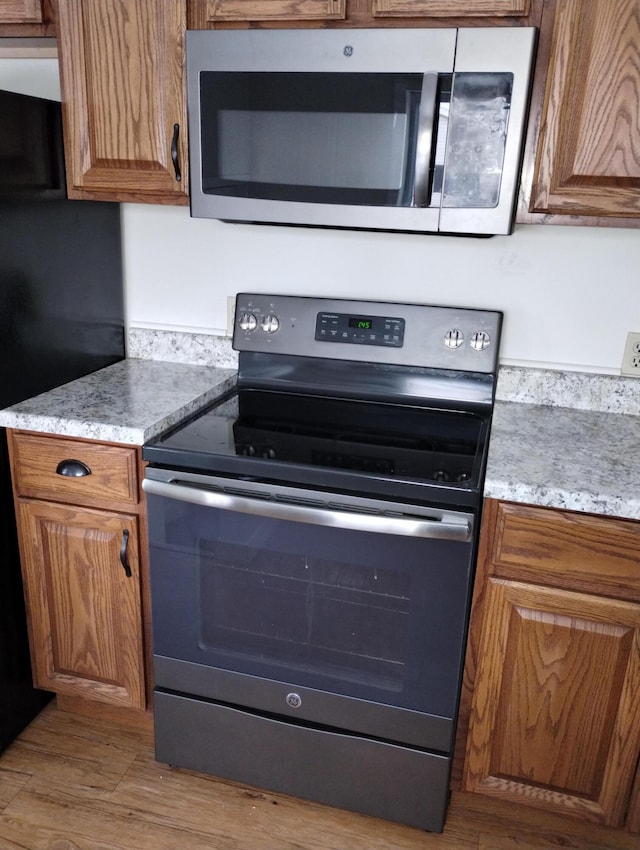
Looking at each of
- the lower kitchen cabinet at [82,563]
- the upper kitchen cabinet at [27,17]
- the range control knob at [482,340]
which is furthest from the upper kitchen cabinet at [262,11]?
→ the lower kitchen cabinet at [82,563]

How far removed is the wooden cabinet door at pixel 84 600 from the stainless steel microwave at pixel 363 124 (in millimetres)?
798

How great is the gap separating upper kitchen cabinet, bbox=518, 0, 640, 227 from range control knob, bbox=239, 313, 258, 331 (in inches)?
30.3

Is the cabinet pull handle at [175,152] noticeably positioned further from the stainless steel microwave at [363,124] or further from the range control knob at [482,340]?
the range control knob at [482,340]

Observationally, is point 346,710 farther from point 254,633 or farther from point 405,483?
point 405,483

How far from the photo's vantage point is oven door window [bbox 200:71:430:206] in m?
1.44

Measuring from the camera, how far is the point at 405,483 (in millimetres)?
1357

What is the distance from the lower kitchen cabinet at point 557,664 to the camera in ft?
4.45

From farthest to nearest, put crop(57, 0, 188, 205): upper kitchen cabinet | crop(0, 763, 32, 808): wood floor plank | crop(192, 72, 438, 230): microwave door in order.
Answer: crop(0, 763, 32, 808): wood floor plank, crop(57, 0, 188, 205): upper kitchen cabinet, crop(192, 72, 438, 230): microwave door

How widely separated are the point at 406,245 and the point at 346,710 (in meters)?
1.13

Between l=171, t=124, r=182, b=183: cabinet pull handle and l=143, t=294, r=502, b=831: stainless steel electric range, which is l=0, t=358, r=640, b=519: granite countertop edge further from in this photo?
l=171, t=124, r=182, b=183: cabinet pull handle

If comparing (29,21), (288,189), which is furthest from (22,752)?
(29,21)

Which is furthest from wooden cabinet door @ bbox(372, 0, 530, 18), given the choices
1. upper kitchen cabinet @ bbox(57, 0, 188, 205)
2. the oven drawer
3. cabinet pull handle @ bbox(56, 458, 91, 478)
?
the oven drawer

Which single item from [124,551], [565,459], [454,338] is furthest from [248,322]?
[565,459]

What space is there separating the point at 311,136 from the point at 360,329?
516mm
